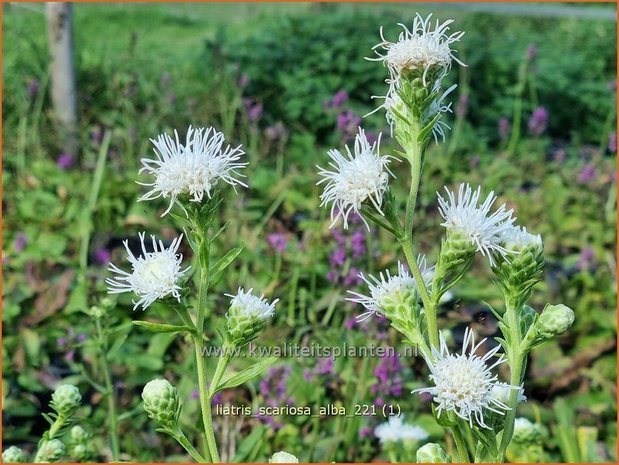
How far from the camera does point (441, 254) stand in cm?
101

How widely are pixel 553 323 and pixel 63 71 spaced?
10.1 feet

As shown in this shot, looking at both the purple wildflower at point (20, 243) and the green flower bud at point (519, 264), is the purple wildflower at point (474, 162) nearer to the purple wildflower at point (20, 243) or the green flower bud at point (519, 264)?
the purple wildflower at point (20, 243)

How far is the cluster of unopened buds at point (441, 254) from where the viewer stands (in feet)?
3.12

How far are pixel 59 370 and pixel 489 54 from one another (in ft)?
11.4

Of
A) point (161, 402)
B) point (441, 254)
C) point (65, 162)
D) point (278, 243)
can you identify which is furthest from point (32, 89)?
point (441, 254)

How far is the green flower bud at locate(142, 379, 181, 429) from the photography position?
1043 millimetres

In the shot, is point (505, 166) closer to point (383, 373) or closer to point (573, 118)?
point (573, 118)

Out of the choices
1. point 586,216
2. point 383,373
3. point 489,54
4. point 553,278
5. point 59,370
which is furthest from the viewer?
point 489,54

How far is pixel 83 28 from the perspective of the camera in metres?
5.52

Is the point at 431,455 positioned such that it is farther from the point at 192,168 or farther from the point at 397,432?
the point at 397,432

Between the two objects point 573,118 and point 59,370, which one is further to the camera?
point 573,118

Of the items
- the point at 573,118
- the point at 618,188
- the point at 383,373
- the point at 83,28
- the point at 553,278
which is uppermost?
the point at 83,28

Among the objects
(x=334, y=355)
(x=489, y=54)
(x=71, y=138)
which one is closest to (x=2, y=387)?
(x=334, y=355)

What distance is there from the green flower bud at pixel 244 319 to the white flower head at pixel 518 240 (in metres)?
0.31
